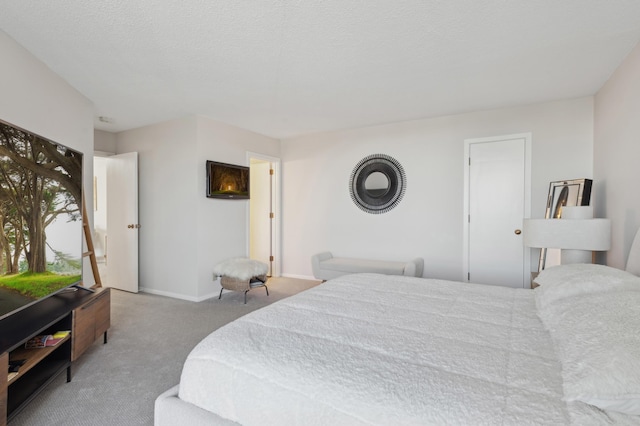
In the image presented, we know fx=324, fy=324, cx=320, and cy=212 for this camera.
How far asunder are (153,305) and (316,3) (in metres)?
3.66

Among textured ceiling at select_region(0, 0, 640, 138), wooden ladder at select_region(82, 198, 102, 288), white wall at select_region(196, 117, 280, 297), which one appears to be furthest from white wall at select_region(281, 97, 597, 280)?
wooden ladder at select_region(82, 198, 102, 288)

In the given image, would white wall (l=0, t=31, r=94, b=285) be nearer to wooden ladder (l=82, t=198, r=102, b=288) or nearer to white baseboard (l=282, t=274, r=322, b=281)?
wooden ladder (l=82, t=198, r=102, b=288)

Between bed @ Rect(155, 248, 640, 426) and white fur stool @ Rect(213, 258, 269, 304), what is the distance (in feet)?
7.55

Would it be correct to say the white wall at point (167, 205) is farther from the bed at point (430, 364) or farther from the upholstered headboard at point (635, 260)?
the upholstered headboard at point (635, 260)

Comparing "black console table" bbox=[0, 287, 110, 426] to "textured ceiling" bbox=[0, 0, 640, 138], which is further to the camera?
"textured ceiling" bbox=[0, 0, 640, 138]

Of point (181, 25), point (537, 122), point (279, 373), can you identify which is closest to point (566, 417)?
point (279, 373)

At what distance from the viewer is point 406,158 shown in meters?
4.48

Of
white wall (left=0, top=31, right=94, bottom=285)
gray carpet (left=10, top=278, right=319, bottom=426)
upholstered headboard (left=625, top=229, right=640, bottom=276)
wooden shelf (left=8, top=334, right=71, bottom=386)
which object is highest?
white wall (left=0, top=31, right=94, bottom=285)

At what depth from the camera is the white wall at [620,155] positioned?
2.41 meters

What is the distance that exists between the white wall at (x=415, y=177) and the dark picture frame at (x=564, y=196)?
0.24 meters

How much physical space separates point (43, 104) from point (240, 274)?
8.12 ft

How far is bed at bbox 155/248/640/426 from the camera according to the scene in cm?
89

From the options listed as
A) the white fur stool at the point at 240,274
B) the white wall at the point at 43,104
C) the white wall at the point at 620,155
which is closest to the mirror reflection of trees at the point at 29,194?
the white wall at the point at 43,104

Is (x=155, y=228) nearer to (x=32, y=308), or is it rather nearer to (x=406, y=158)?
(x=32, y=308)
